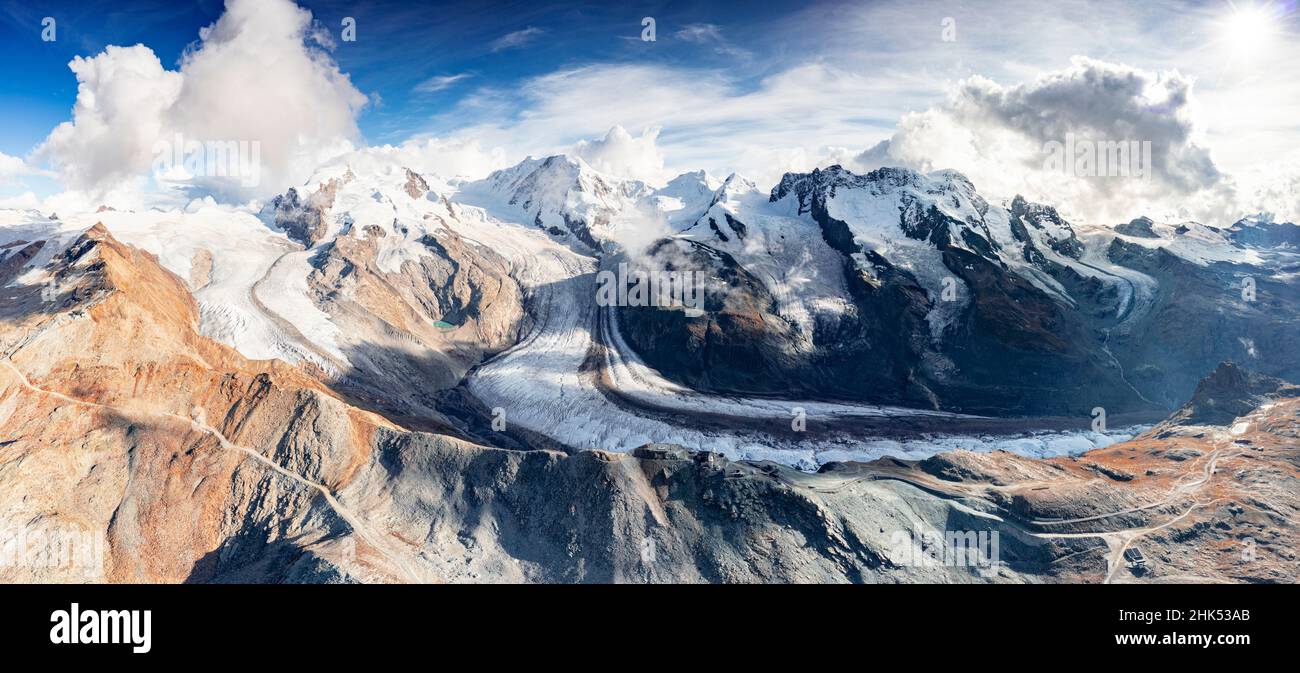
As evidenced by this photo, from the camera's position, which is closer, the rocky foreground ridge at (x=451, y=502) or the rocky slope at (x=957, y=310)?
the rocky foreground ridge at (x=451, y=502)

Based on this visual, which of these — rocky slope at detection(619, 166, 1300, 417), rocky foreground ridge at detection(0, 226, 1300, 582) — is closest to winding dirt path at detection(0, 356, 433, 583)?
rocky foreground ridge at detection(0, 226, 1300, 582)

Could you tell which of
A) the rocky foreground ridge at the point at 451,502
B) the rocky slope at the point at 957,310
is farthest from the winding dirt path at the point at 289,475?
the rocky slope at the point at 957,310

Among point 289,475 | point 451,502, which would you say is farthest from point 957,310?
point 289,475

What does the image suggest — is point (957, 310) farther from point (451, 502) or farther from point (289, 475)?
point (289, 475)

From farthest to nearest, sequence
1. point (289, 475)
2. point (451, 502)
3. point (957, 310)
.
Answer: point (957, 310) < point (451, 502) < point (289, 475)

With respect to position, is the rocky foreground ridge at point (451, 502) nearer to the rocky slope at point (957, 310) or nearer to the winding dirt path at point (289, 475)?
the winding dirt path at point (289, 475)

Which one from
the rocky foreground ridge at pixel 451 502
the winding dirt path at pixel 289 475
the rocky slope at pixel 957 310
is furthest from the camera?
the rocky slope at pixel 957 310
